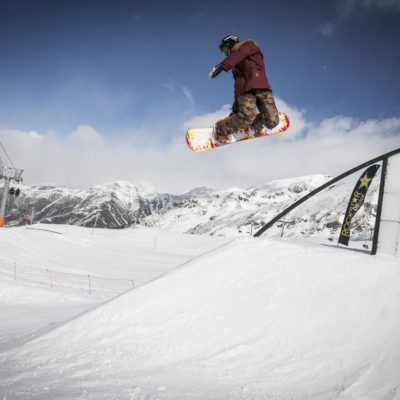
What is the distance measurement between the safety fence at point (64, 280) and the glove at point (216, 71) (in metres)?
11.5

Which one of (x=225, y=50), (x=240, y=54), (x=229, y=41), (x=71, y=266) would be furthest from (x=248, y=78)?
(x=71, y=266)

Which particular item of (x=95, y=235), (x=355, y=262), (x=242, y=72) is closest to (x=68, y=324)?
(x=355, y=262)

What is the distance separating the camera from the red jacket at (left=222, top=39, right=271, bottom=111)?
4.42 m

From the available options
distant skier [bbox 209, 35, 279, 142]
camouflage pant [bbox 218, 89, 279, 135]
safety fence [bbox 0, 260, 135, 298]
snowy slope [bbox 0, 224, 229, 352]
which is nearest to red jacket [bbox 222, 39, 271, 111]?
distant skier [bbox 209, 35, 279, 142]

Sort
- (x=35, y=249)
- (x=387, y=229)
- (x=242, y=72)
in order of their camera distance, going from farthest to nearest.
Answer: (x=35, y=249) → (x=242, y=72) → (x=387, y=229)

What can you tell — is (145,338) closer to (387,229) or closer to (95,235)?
(387,229)

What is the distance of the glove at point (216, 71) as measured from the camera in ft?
15.0

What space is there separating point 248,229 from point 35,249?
129 m

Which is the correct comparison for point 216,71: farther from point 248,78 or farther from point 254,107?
point 254,107

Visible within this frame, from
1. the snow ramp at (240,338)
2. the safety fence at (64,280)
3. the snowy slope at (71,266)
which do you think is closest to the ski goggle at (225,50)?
the snow ramp at (240,338)

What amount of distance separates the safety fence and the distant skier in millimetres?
11416

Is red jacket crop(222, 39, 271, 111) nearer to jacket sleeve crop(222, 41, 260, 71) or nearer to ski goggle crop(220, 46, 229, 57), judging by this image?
jacket sleeve crop(222, 41, 260, 71)

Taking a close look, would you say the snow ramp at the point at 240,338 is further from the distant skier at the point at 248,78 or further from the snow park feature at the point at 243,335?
the distant skier at the point at 248,78

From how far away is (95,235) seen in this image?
31.1 metres
